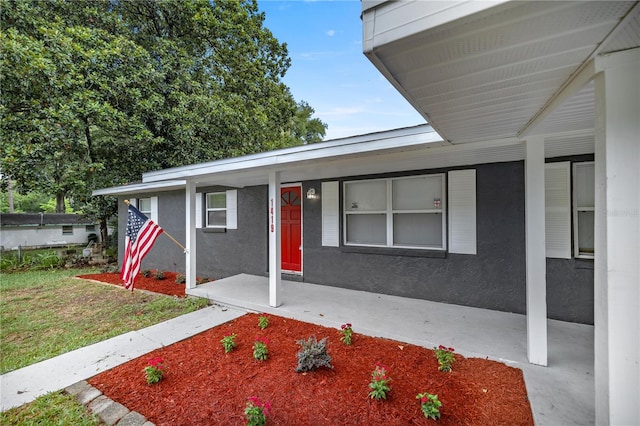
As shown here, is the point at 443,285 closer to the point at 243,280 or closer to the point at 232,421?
the point at 232,421

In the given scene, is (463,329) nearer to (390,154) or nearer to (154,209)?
(390,154)

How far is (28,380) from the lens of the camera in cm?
281

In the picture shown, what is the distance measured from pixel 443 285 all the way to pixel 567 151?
247 centimetres

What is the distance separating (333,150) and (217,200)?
4.88 metres

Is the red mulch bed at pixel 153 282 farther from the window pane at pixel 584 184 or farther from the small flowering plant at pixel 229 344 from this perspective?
the window pane at pixel 584 184

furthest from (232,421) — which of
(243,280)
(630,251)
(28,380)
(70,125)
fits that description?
(70,125)

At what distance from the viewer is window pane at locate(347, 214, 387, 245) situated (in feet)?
17.2

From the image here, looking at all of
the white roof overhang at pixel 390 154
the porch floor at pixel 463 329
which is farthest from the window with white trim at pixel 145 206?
the white roof overhang at pixel 390 154

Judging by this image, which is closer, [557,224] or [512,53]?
[512,53]

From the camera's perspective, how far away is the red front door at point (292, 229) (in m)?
6.16

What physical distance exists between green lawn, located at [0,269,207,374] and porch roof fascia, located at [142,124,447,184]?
100 inches

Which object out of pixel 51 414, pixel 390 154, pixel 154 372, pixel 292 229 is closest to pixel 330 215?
pixel 292 229

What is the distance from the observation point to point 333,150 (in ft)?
11.3

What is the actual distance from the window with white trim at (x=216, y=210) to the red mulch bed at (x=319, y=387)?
4.20 meters
